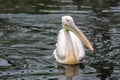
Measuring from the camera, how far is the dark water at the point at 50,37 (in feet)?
35.0

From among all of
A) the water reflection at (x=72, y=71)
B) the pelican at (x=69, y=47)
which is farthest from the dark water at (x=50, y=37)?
the pelican at (x=69, y=47)

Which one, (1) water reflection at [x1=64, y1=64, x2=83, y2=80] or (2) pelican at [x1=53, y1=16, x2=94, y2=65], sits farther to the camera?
(2) pelican at [x1=53, y1=16, x2=94, y2=65]

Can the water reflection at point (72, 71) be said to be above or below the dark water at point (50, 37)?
below

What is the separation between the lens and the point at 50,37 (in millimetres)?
13484

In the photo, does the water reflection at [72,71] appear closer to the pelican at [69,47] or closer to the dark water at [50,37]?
the dark water at [50,37]

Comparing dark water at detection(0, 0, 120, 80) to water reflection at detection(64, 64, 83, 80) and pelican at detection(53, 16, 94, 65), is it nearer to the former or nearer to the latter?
water reflection at detection(64, 64, 83, 80)

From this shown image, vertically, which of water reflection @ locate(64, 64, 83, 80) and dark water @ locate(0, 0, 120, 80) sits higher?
dark water @ locate(0, 0, 120, 80)

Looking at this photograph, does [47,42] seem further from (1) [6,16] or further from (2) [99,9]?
(2) [99,9]

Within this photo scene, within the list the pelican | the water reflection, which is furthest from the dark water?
the pelican

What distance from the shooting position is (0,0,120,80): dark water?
10672mm

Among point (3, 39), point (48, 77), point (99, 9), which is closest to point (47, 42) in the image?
point (3, 39)

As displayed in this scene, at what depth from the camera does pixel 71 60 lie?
11375 millimetres

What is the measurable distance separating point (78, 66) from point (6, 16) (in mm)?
5391

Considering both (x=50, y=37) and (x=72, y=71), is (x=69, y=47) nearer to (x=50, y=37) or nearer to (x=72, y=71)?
(x=72, y=71)
